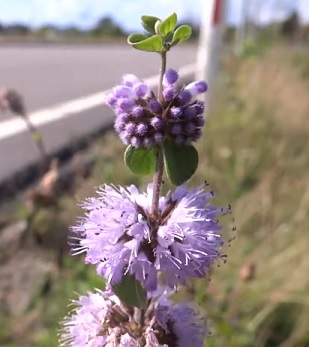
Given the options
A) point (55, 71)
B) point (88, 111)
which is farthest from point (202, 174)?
point (55, 71)

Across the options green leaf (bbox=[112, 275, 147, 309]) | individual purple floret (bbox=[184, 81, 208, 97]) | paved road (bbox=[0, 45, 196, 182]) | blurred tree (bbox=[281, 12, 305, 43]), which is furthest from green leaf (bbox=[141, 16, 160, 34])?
blurred tree (bbox=[281, 12, 305, 43])

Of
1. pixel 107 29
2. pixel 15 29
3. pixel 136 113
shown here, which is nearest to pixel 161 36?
pixel 136 113

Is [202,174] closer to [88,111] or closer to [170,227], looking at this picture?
[170,227]

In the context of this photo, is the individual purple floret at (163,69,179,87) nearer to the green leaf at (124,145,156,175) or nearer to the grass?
the green leaf at (124,145,156,175)

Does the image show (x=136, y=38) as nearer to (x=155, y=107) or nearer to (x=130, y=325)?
(x=155, y=107)

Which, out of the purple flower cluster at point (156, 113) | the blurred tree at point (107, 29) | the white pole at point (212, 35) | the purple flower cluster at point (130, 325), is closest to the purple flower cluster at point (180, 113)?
the purple flower cluster at point (156, 113)

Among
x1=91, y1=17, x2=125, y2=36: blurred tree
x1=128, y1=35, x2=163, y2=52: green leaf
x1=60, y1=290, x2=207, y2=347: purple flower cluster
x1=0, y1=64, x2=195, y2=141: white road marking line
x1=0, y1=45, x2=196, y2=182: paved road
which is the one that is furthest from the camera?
x1=91, y1=17, x2=125, y2=36: blurred tree
